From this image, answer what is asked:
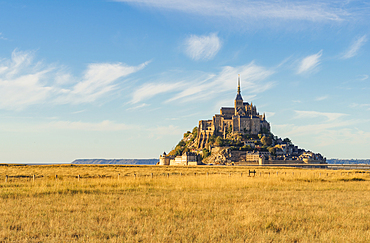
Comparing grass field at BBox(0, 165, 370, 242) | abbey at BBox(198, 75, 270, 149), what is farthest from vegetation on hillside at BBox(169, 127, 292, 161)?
grass field at BBox(0, 165, 370, 242)

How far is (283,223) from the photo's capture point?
10.6 meters

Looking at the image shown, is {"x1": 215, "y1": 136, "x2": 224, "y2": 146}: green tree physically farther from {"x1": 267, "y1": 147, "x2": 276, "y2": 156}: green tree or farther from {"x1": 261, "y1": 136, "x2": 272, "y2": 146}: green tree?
{"x1": 267, "y1": 147, "x2": 276, "y2": 156}: green tree

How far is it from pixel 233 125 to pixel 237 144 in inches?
553

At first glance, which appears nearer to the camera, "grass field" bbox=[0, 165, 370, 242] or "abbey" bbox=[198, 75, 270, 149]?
"grass field" bbox=[0, 165, 370, 242]

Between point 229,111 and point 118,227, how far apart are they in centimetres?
18204

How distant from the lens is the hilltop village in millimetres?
149500

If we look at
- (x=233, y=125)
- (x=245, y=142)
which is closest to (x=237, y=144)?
(x=245, y=142)

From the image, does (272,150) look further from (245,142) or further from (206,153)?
(206,153)

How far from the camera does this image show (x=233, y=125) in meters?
173

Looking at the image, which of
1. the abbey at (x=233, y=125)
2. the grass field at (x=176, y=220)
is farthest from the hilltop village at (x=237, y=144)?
the grass field at (x=176, y=220)

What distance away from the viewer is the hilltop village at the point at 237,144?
150 metres

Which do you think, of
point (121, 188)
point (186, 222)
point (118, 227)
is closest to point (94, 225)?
point (118, 227)

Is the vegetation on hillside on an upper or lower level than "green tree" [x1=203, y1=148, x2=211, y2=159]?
upper

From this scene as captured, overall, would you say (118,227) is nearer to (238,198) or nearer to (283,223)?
(283,223)
